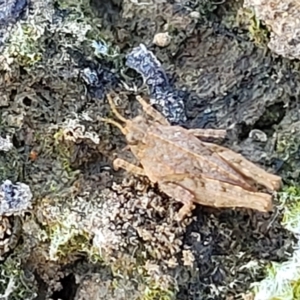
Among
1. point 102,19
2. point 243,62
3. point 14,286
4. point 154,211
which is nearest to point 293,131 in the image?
point 243,62

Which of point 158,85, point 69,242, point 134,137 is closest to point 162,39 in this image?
point 158,85

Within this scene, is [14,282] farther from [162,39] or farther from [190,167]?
[162,39]

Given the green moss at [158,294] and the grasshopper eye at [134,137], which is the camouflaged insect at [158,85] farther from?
the green moss at [158,294]

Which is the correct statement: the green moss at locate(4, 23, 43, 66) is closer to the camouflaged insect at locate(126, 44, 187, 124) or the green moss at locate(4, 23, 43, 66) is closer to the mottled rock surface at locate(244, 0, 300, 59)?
the camouflaged insect at locate(126, 44, 187, 124)

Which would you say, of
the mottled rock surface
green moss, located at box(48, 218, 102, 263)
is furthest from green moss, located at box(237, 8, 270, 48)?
green moss, located at box(48, 218, 102, 263)

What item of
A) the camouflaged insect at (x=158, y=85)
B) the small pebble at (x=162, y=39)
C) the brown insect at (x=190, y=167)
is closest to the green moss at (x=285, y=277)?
the brown insect at (x=190, y=167)

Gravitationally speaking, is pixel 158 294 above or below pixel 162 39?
below

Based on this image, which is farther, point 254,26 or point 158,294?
point 254,26

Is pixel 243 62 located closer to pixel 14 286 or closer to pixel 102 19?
pixel 102 19
